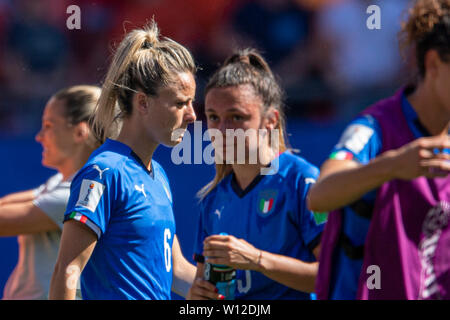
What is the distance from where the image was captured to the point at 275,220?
2.98m

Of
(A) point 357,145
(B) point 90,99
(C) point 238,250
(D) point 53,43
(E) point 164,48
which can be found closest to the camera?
(A) point 357,145

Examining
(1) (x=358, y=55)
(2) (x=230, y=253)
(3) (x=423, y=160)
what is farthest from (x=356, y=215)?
(1) (x=358, y=55)

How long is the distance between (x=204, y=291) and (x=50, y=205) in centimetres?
107

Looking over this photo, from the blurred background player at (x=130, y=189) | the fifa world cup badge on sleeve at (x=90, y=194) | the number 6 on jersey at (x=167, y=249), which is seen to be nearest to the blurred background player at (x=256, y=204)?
the number 6 on jersey at (x=167, y=249)

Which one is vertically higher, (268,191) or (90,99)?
(90,99)

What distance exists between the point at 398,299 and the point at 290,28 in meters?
4.63

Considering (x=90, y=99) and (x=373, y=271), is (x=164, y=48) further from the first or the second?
(x=373, y=271)

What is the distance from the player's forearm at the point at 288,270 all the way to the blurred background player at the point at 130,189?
40 centimetres

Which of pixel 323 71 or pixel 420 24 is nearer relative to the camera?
pixel 420 24

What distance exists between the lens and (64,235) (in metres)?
2.43

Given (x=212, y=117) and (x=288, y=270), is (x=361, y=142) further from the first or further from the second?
(x=212, y=117)

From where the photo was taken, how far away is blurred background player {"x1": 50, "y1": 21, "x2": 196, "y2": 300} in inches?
96.0

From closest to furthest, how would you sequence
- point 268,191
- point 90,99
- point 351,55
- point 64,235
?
1. point 64,235
2. point 268,191
3. point 90,99
4. point 351,55

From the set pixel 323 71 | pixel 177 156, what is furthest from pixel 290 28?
pixel 177 156
